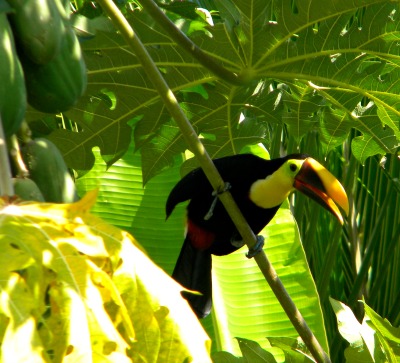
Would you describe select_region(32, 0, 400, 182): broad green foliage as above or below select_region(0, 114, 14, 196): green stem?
above

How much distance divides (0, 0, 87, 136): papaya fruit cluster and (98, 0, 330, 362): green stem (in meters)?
0.19

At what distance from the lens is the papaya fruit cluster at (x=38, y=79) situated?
25.8 inches

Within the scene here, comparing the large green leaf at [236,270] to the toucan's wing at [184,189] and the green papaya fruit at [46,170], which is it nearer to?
the toucan's wing at [184,189]

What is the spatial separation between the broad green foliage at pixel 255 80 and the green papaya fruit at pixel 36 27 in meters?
0.59

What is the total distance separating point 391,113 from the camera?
1.67 m

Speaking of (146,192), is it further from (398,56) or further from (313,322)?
(398,56)

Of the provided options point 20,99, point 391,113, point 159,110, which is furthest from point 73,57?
point 391,113

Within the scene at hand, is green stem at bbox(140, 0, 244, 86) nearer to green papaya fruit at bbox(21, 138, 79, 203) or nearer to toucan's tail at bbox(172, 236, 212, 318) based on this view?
green papaya fruit at bbox(21, 138, 79, 203)

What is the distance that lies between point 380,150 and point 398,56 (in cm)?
37

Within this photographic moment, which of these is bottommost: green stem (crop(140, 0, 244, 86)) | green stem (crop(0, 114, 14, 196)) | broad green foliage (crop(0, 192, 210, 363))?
broad green foliage (crop(0, 192, 210, 363))

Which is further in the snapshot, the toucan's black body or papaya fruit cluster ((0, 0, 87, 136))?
the toucan's black body

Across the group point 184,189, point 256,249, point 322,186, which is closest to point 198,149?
point 256,249

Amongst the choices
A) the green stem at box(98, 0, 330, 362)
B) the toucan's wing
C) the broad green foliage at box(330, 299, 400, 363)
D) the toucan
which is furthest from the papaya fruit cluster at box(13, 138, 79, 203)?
the toucan

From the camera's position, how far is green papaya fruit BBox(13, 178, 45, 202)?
665 millimetres
